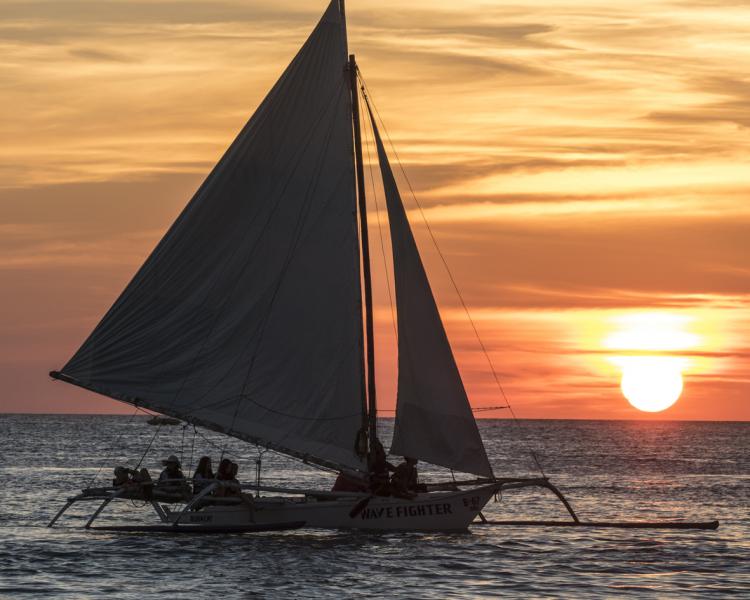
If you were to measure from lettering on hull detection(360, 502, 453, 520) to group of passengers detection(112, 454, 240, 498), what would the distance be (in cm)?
395

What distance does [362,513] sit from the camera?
39.8m

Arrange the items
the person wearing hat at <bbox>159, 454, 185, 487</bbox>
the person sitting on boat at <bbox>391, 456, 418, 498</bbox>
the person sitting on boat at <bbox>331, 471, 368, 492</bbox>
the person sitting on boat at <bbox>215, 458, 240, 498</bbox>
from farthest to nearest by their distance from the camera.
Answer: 1. the person wearing hat at <bbox>159, 454, 185, 487</bbox>
2. the person sitting on boat at <bbox>215, 458, 240, 498</bbox>
3. the person sitting on boat at <bbox>331, 471, 368, 492</bbox>
4. the person sitting on boat at <bbox>391, 456, 418, 498</bbox>

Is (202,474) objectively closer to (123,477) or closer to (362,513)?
(123,477)

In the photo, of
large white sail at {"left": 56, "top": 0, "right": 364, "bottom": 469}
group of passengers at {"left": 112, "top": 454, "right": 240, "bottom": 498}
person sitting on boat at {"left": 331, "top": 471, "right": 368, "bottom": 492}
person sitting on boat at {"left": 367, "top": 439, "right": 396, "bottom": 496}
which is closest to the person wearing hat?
group of passengers at {"left": 112, "top": 454, "right": 240, "bottom": 498}

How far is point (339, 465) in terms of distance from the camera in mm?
40062

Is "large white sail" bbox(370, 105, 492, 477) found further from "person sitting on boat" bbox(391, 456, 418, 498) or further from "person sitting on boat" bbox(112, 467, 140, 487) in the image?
"person sitting on boat" bbox(112, 467, 140, 487)

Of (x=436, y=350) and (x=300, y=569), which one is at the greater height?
(x=436, y=350)

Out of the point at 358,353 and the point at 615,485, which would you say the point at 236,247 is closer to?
the point at 358,353

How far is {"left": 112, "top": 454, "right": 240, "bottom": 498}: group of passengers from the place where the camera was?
1612 inches

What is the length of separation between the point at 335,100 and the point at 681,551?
16593mm

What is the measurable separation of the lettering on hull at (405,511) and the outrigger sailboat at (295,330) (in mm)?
43

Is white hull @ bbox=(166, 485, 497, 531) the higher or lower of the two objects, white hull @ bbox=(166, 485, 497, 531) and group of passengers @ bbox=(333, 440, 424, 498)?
the lower

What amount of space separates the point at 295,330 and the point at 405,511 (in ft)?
19.7

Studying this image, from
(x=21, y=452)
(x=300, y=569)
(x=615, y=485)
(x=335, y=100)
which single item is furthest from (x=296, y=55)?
(x=21, y=452)
